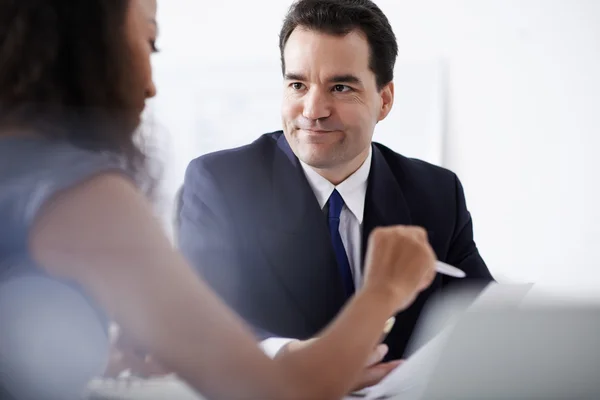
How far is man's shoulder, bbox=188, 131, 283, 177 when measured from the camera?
700mm

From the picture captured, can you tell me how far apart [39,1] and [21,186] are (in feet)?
0.45

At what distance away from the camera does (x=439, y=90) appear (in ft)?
2.48

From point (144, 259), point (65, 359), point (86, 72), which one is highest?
point (86, 72)

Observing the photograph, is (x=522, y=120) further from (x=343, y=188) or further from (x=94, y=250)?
(x=94, y=250)

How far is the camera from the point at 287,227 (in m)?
0.72

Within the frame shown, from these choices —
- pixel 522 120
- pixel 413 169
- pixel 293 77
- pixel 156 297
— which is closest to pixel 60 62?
pixel 156 297

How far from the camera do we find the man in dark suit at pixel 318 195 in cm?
67

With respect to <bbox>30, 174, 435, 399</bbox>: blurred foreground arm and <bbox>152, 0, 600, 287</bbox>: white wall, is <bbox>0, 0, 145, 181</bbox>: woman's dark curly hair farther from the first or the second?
<bbox>152, 0, 600, 287</bbox>: white wall

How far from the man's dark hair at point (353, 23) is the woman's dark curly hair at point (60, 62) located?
0.26m

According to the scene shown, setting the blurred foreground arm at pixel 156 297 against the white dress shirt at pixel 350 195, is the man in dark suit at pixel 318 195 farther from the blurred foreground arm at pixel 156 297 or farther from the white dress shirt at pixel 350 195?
the blurred foreground arm at pixel 156 297

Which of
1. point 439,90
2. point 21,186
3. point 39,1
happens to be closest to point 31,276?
point 21,186

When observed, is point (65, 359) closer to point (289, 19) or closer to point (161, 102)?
point (161, 102)

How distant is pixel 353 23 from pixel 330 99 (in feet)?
0.28

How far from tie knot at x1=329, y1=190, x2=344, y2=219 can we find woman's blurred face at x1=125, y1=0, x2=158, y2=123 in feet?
0.89
